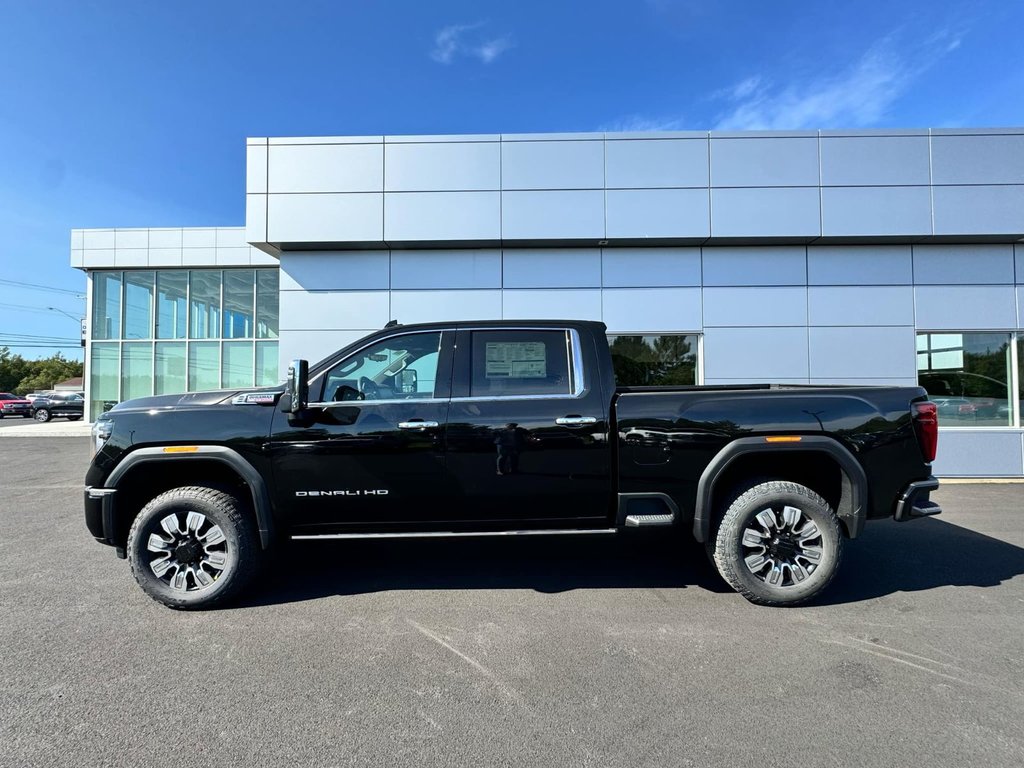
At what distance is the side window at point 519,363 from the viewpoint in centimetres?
378

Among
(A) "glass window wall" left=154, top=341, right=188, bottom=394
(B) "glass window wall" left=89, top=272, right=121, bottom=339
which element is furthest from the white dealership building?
(B) "glass window wall" left=89, top=272, right=121, bottom=339

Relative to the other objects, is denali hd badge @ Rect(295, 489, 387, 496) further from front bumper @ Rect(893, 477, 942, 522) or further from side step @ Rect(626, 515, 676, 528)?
front bumper @ Rect(893, 477, 942, 522)

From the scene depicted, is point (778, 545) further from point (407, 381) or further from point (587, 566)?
point (407, 381)

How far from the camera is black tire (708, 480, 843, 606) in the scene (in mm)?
3588

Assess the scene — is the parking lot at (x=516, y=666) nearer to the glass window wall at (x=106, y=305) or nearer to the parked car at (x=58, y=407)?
the glass window wall at (x=106, y=305)

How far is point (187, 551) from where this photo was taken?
360cm

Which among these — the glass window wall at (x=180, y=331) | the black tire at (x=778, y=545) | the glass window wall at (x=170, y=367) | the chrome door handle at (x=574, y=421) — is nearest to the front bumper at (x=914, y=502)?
the black tire at (x=778, y=545)

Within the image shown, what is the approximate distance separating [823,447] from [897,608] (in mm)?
1247

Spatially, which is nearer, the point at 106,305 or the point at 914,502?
the point at 914,502

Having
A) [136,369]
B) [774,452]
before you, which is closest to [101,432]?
[774,452]

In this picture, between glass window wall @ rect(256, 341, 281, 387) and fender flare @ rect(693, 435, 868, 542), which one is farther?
glass window wall @ rect(256, 341, 281, 387)

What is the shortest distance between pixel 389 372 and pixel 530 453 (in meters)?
1.22

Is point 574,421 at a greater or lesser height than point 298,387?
lesser

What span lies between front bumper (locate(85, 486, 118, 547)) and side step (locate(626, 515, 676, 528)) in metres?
3.63
